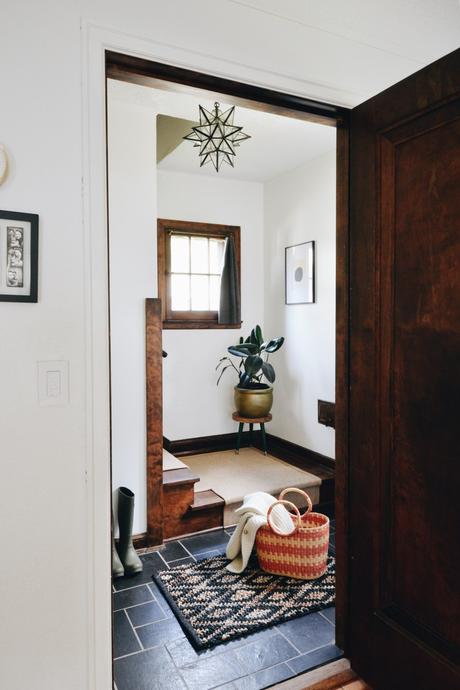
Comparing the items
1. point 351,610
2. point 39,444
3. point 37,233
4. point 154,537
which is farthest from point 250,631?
point 37,233

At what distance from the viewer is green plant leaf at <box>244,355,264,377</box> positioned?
13.7 feet

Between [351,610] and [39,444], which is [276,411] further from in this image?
[39,444]

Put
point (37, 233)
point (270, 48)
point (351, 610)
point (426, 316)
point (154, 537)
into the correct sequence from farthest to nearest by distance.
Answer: point (154, 537)
point (351, 610)
point (270, 48)
point (426, 316)
point (37, 233)

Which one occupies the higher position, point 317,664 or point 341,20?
point 341,20

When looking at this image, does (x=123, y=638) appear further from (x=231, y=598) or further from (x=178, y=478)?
(x=178, y=478)

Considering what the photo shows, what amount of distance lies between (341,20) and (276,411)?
348 cm

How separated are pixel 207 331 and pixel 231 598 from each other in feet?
8.60

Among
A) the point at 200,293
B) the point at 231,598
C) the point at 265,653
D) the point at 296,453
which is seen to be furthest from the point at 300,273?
the point at 265,653

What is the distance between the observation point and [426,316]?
155 centimetres

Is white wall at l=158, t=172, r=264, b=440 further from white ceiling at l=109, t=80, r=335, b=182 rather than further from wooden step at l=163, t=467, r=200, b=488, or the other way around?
wooden step at l=163, t=467, r=200, b=488

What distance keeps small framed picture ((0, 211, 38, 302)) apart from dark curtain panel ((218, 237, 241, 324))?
3.25 m

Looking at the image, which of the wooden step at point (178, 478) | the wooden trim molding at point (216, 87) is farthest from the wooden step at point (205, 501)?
the wooden trim molding at point (216, 87)

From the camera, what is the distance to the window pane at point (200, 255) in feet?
15.3

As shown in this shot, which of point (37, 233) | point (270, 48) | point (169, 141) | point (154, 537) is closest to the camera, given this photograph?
point (37, 233)
